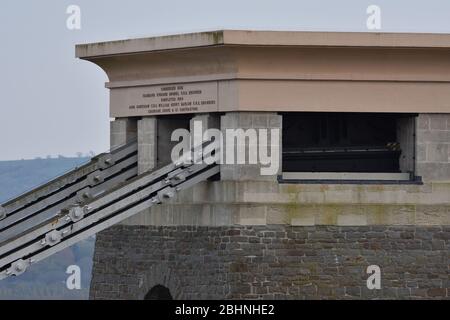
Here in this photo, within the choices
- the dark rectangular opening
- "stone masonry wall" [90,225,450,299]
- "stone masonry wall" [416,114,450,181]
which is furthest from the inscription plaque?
"stone masonry wall" [416,114,450,181]

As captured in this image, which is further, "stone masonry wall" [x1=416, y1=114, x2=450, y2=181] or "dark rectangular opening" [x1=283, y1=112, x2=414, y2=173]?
"dark rectangular opening" [x1=283, y1=112, x2=414, y2=173]

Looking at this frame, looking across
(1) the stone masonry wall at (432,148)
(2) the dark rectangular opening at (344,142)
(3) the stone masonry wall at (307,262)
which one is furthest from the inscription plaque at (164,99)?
(1) the stone masonry wall at (432,148)

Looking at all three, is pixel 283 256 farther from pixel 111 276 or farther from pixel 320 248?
pixel 111 276

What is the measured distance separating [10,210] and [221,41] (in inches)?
309

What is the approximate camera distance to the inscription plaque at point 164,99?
2090 inches

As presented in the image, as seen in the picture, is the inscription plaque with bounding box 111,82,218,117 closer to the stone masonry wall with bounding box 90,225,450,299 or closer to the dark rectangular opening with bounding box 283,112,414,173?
the dark rectangular opening with bounding box 283,112,414,173

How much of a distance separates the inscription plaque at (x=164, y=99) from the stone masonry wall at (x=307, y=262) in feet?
10.1

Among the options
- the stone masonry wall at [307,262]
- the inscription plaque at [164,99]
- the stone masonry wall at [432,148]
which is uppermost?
the inscription plaque at [164,99]

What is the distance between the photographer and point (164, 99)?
179 feet

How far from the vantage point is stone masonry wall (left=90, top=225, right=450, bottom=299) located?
51719mm

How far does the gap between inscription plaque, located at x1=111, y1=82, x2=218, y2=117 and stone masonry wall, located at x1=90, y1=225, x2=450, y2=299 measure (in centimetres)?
308

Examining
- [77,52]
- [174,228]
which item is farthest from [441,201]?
[77,52]

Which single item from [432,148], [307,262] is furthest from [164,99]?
[432,148]

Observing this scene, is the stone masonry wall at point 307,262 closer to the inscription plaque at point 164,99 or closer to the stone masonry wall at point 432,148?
the stone masonry wall at point 432,148
